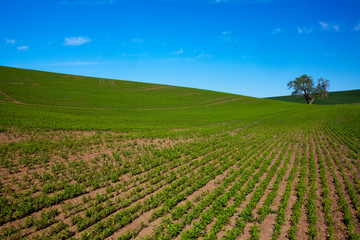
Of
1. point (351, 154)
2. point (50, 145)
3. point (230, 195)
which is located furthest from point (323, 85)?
point (50, 145)

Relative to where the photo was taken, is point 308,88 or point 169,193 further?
point 308,88

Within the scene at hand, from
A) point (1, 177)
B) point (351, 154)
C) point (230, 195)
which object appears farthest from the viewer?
point (351, 154)

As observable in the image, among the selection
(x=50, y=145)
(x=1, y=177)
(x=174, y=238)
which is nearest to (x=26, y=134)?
(x=50, y=145)

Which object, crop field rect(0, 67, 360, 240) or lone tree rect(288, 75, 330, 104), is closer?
crop field rect(0, 67, 360, 240)

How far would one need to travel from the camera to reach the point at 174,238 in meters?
6.60

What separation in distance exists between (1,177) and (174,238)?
1165cm

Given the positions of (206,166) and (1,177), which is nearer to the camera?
(1,177)

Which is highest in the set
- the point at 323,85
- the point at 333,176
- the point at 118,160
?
the point at 323,85

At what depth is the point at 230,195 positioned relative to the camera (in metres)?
9.52

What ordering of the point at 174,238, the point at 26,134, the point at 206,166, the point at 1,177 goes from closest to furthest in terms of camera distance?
the point at 174,238 → the point at 1,177 → the point at 206,166 → the point at 26,134

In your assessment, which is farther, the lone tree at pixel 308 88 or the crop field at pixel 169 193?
the lone tree at pixel 308 88

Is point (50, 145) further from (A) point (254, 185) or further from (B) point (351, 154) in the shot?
(B) point (351, 154)

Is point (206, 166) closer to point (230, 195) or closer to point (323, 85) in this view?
point (230, 195)

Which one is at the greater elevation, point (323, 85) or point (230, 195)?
point (323, 85)
